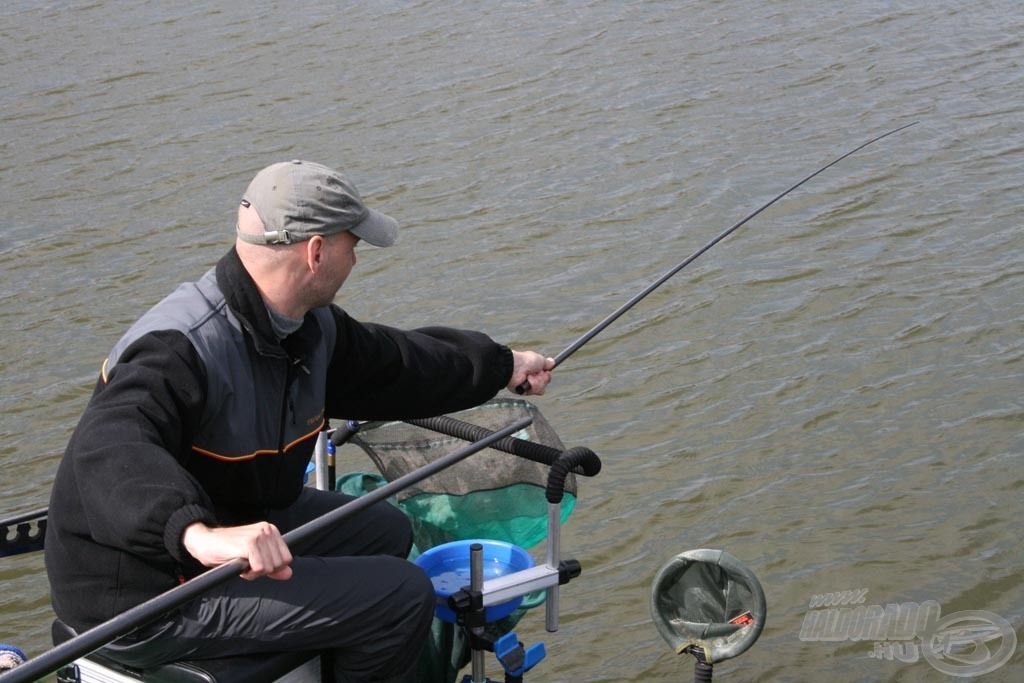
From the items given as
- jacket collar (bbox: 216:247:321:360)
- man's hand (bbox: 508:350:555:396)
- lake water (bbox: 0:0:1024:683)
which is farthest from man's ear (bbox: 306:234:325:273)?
lake water (bbox: 0:0:1024:683)

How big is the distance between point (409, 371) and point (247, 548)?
1.11 m

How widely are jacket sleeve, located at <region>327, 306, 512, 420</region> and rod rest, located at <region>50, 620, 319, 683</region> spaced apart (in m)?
0.67

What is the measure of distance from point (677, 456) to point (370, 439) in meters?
1.96

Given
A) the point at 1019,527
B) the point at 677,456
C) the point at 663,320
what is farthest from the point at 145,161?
the point at 1019,527

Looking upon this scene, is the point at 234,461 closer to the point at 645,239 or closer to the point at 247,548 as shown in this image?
the point at 247,548

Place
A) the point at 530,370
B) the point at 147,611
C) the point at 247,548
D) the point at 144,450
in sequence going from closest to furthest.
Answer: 1. the point at 147,611
2. the point at 247,548
3. the point at 144,450
4. the point at 530,370

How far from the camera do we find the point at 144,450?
2184mm

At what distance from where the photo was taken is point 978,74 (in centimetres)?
887

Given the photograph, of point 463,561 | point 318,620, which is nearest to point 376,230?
point 318,620

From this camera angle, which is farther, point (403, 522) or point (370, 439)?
point (370, 439)

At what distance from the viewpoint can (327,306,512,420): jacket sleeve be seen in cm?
295

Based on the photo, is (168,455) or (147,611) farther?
(168,455)

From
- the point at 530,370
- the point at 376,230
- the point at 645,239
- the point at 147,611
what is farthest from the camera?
the point at 645,239

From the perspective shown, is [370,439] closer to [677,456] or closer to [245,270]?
[245,270]
